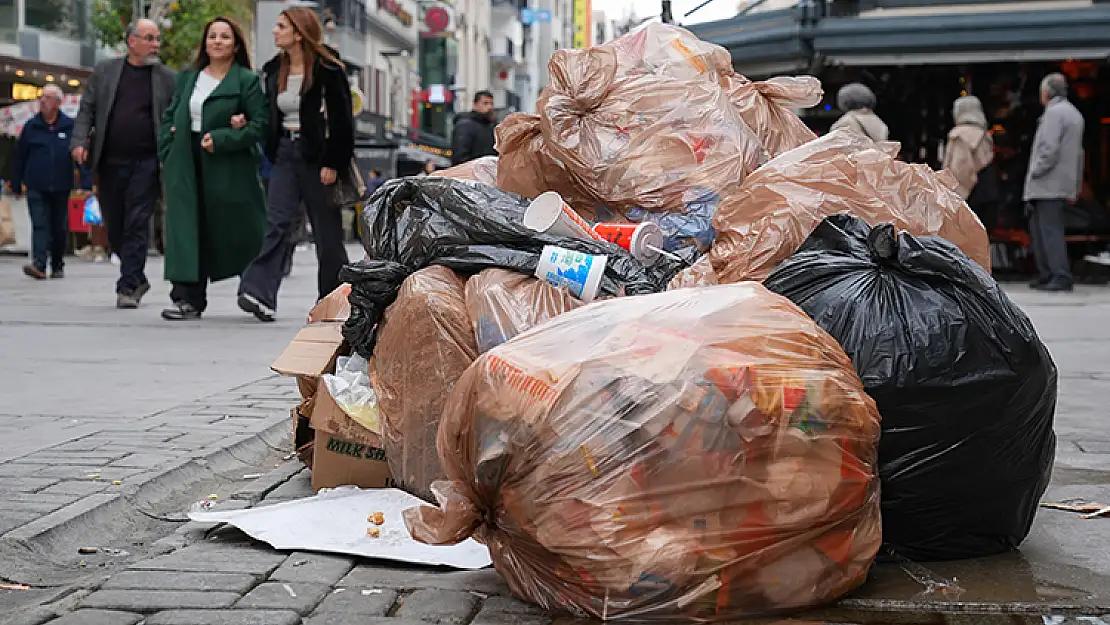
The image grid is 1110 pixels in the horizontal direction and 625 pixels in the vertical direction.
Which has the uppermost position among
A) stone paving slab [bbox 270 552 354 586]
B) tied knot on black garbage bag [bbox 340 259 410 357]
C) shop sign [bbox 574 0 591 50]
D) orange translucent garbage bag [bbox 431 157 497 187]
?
shop sign [bbox 574 0 591 50]

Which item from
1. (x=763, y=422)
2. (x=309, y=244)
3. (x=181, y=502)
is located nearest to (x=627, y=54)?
(x=181, y=502)

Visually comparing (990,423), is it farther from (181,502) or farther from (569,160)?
(181,502)

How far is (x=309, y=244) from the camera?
84.1ft

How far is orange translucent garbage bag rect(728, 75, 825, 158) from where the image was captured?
4773mm

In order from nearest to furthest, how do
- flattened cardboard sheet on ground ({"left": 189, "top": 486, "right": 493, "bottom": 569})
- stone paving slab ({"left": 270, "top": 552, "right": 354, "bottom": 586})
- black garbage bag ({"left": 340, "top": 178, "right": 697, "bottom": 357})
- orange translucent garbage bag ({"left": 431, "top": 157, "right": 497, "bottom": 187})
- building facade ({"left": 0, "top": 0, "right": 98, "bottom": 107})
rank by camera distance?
stone paving slab ({"left": 270, "top": 552, "right": 354, "bottom": 586}) → flattened cardboard sheet on ground ({"left": 189, "top": 486, "right": 493, "bottom": 569}) → black garbage bag ({"left": 340, "top": 178, "right": 697, "bottom": 357}) → orange translucent garbage bag ({"left": 431, "top": 157, "right": 497, "bottom": 187}) → building facade ({"left": 0, "top": 0, "right": 98, "bottom": 107})

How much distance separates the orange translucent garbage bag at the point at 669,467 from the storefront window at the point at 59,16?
2418 cm

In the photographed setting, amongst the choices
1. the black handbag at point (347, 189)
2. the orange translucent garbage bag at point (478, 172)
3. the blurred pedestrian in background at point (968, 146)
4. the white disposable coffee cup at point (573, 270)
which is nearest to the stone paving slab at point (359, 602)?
the white disposable coffee cup at point (573, 270)

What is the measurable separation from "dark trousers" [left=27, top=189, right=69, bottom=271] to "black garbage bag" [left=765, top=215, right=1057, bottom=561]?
38.8 ft

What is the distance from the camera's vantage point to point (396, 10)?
46.7m

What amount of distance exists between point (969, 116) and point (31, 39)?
57.6 feet

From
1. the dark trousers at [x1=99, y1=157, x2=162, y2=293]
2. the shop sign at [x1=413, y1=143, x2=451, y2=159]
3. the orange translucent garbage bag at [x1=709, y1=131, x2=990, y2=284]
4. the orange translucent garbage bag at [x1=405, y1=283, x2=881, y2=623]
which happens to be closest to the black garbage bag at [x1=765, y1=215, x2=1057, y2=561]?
the orange translucent garbage bag at [x1=405, y1=283, x2=881, y2=623]

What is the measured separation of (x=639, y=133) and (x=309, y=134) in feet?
12.9

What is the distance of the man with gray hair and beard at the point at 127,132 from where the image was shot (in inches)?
360

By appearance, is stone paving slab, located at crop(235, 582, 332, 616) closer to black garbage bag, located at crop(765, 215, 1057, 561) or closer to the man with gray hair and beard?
black garbage bag, located at crop(765, 215, 1057, 561)
